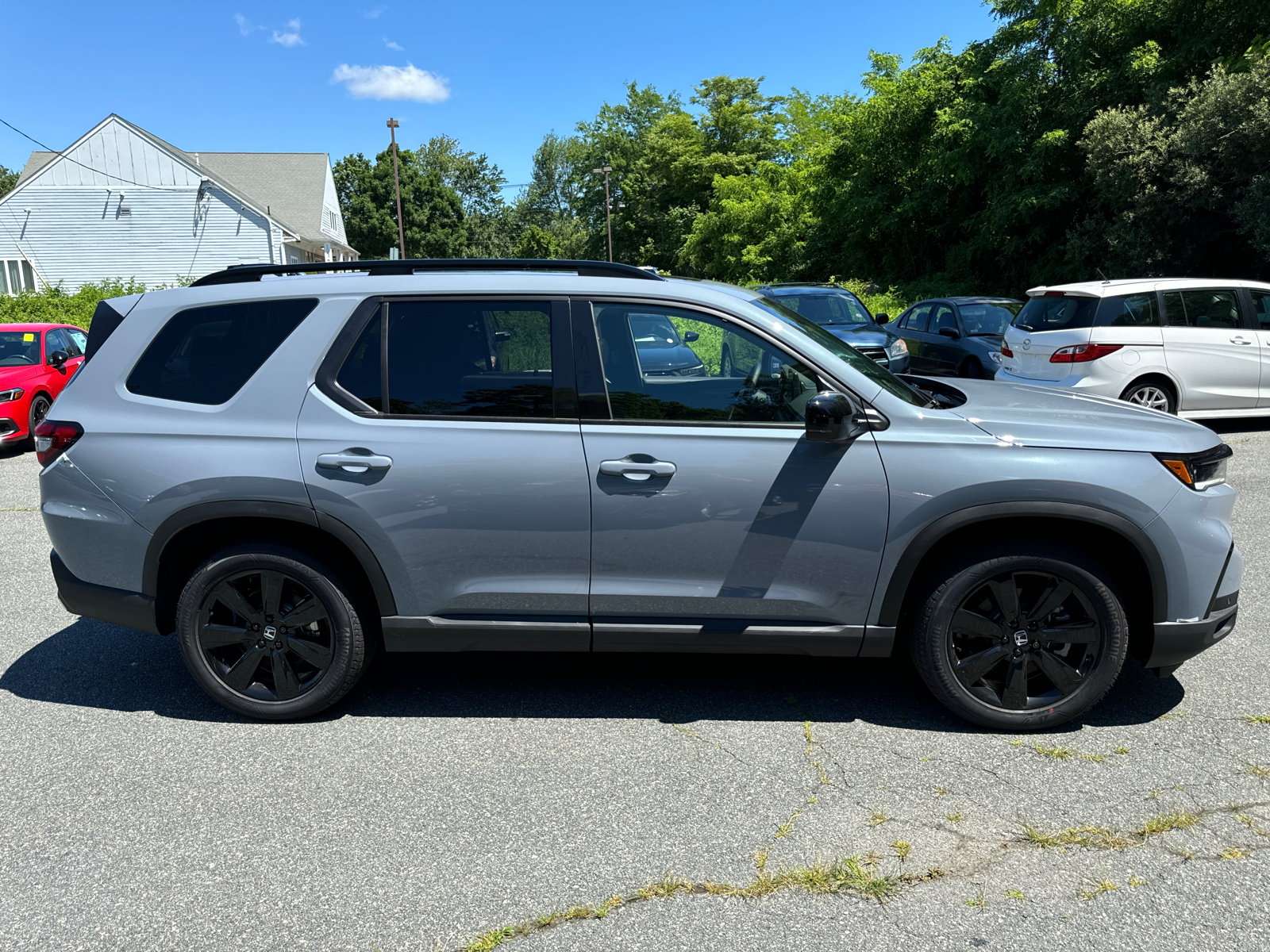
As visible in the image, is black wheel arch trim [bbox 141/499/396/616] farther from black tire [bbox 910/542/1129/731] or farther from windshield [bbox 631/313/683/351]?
black tire [bbox 910/542/1129/731]

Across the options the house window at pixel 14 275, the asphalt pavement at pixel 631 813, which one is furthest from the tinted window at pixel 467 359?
the house window at pixel 14 275

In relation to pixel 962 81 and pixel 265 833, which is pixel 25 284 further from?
pixel 265 833

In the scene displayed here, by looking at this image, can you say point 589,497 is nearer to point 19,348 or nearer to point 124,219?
Answer: point 19,348

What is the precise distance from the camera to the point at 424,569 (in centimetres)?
374

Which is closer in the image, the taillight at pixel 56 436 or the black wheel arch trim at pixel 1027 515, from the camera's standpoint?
the black wheel arch trim at pixel 1027 515

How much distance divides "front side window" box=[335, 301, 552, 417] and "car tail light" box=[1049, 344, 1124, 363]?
8045 millimetres

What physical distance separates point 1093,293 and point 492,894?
9.58 meters

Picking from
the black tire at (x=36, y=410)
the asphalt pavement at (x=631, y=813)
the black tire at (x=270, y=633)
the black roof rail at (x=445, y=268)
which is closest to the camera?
the asphalt pavement at (x=631, y=813)

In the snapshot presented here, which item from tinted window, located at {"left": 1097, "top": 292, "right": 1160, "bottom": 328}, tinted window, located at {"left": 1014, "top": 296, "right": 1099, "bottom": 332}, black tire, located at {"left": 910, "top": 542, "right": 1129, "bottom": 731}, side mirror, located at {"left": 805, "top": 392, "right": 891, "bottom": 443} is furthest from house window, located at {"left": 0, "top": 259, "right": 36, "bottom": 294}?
black tire, located at {"left": 910, "top": 542, "right": 1129, "bottom": 731}

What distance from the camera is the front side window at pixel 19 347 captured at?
12.0m

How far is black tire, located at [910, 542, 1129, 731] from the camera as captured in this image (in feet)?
11.8

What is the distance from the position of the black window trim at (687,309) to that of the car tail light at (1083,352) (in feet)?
24.6

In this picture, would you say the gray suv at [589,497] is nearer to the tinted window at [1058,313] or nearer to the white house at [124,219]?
the tinted window at [1058,313]

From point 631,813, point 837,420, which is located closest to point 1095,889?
point 631,813
